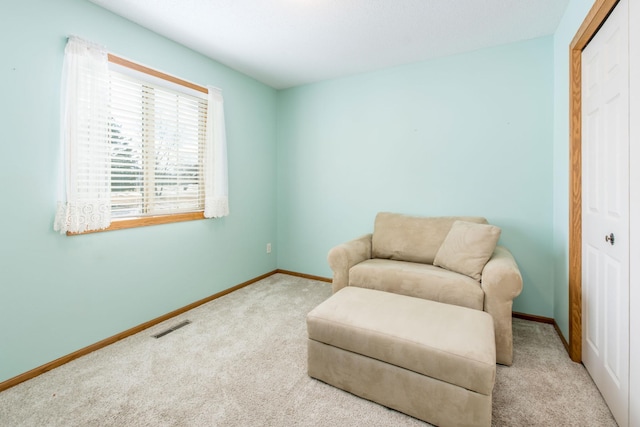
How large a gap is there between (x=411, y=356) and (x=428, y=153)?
2.16 m

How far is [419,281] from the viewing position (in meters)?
2.25

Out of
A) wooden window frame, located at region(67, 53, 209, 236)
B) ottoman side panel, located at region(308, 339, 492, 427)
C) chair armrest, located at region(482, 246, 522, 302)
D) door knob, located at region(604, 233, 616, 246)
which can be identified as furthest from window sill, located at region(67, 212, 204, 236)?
door knob, located at region(604, 233, 616, 246)

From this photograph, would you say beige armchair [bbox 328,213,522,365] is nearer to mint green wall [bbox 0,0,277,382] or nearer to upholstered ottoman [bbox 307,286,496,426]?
upholstered ottoman [bbox 307,286,496,426]

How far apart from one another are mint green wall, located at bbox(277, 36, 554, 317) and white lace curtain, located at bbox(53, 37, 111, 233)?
2118 millimetres

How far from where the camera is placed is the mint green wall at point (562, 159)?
6.82 ft

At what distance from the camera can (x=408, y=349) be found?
144 cm

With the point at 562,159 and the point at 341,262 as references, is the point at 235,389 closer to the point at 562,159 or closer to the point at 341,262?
the point at 341,262

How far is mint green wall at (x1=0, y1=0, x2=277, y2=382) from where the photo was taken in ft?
5.68

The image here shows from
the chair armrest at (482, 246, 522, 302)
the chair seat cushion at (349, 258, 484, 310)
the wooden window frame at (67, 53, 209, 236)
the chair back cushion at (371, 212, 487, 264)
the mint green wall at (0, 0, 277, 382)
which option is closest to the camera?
the mint green wall at (0, 0, 277, 382)

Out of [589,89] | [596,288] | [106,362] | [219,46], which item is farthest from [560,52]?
[106,362]

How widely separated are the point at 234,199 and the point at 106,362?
1.84m

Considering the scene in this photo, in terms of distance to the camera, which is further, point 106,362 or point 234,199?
point 234,199

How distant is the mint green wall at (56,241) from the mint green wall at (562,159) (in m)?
3.01

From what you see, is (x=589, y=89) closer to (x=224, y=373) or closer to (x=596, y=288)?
(x=596, y=288)
